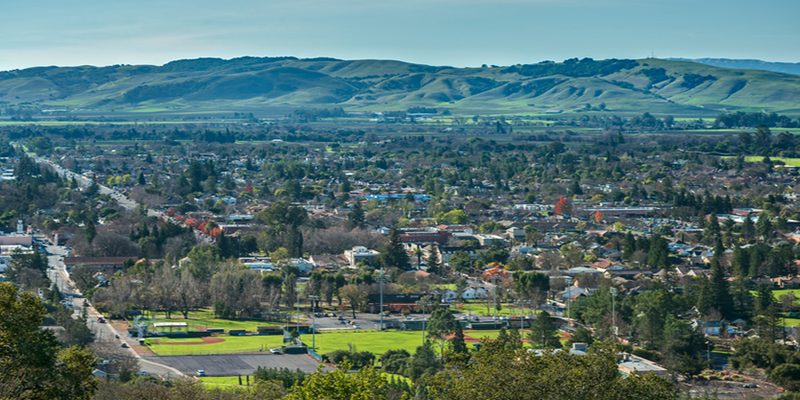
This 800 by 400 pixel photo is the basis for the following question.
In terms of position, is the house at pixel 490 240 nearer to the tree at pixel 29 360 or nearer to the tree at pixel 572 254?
the tree at pixel 572 254

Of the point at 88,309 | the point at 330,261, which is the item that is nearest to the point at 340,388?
the point at 88,309

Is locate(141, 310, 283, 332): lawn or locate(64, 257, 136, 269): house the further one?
locate(64, 257, 136, 269): house

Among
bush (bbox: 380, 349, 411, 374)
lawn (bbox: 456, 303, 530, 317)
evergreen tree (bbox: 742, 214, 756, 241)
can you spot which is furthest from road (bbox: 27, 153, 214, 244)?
evergreen tree (bbox: 742, 214, 756, 241)

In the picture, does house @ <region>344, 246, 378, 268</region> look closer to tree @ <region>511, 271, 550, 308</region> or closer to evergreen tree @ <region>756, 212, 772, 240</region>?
tree @ <region>511, 271, 550, 308</region>

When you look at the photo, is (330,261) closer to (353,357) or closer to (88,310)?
(88,310)

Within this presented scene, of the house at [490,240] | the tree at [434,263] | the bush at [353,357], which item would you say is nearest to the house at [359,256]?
the tree at [434,263]
